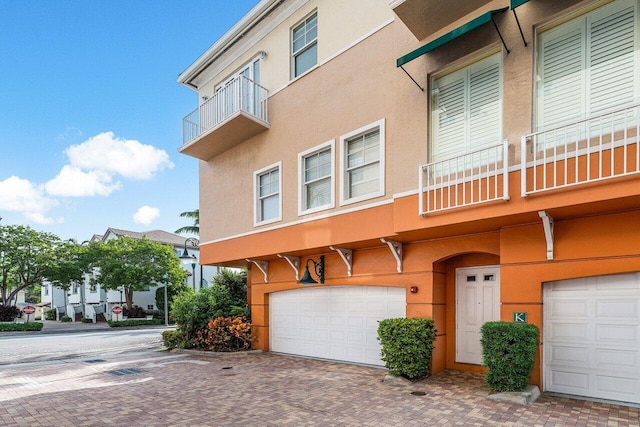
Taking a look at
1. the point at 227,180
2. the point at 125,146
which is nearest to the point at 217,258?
the point at 227,180

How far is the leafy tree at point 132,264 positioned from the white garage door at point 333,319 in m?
22.4

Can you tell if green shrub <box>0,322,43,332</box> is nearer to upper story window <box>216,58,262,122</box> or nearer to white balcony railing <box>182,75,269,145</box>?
white balcony railing <box>182,75,269,145</box>

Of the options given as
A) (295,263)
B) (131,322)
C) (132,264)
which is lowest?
(131,322)

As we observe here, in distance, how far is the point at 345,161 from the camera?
9688 mm

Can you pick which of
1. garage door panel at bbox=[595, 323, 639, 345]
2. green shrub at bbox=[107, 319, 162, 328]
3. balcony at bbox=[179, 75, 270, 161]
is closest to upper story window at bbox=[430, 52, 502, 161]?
garage door panel at bbox=[595, 323, 639, 345]

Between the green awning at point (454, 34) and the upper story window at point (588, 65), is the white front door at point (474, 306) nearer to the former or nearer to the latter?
the upper story window at point (588, 65)

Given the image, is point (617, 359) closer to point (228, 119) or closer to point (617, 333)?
point (617, 333)

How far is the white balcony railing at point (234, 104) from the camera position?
11828 mm

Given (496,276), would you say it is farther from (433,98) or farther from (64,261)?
(64,261)

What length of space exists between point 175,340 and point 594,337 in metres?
11.9

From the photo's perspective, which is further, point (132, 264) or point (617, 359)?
point (132, 264)

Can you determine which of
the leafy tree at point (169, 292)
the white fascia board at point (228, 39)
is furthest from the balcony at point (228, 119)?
the leafy tree at point (169, 292)

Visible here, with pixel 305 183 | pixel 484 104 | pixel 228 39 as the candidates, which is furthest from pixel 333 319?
pixel 228 39

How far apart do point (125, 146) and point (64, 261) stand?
1060 cm
